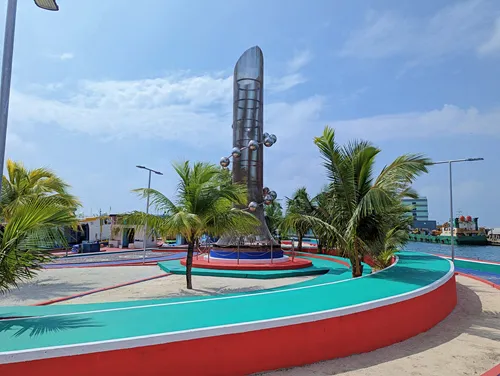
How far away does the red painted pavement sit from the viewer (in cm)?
365

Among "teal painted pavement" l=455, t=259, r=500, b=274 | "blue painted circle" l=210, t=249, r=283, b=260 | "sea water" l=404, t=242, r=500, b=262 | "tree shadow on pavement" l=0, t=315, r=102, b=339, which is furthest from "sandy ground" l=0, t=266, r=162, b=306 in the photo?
"sea water" l=404, t=242, r=500, b=262

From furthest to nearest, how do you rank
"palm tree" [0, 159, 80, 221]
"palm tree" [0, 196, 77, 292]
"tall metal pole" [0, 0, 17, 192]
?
"palm tree" [0, 159, 80, 221] < "palm tree" [0, 196, 77, 292] < "tall metal pole" [0, 0, 17, 192]

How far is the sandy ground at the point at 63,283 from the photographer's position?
9.36 m

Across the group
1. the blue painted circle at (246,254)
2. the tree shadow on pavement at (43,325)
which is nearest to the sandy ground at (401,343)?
the tree shadow on pavement at (43,325)

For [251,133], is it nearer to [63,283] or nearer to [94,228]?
[63,283]

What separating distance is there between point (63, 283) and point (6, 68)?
342 inches

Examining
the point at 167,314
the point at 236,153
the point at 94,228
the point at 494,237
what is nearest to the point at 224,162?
the point at 236,153

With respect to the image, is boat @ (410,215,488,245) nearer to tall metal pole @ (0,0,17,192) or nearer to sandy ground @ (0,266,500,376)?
sandy ground @ (0,266,500,376)

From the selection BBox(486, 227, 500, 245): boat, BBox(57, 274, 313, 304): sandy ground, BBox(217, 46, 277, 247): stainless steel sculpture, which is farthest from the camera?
BBox(486, 227, 500, 245): boat

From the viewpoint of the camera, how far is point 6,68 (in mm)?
5016

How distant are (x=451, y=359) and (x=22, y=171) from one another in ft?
47.3

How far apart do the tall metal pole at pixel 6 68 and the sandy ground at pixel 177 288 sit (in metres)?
5.16

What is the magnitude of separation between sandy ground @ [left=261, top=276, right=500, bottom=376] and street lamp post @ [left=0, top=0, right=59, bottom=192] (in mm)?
4780

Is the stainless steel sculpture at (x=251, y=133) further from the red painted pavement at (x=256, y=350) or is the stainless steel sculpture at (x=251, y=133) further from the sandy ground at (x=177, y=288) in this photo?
the red painted pavement at (x=256, y=350)
